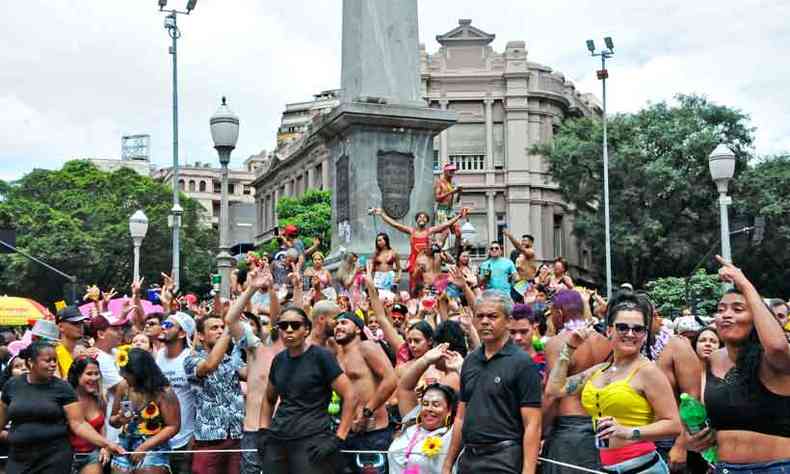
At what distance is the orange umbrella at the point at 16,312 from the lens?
2577 centimetres

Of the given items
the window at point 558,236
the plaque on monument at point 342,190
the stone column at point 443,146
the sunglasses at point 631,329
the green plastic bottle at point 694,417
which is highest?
the stone column at point 443,146

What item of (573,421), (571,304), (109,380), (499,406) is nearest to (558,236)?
(109,380)

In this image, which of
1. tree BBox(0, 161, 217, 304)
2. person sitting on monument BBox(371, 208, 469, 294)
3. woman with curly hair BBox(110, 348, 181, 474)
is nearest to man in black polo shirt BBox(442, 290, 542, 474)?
woman with curly hair BBox(110, 348, 181, 474)

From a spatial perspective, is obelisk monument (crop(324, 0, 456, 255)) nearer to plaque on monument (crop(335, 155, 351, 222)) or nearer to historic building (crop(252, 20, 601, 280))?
plaque on monument (crop(335, 155, 351, 222))

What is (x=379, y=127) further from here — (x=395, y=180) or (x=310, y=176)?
(x=310, y=176)

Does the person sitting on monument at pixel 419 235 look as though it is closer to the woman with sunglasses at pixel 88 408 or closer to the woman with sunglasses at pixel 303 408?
the woman with sunglasses at pixel 88 408

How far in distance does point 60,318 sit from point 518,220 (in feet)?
214

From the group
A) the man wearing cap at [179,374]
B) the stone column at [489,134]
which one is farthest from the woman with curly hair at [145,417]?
the stone column at [489,134]

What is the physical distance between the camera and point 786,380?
5.31m

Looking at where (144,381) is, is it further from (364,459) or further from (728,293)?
(728,293)

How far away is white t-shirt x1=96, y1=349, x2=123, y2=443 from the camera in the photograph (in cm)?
905

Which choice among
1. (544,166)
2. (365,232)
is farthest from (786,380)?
(544,166)

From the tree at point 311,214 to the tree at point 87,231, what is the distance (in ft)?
23.7

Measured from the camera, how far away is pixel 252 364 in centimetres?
929
